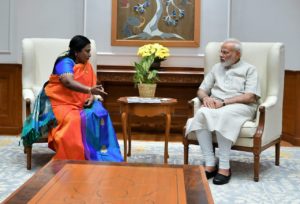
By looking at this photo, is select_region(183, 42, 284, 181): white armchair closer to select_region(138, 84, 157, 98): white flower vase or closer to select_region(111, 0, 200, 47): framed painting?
select_region(138, 84, 157, 98): white flower vase

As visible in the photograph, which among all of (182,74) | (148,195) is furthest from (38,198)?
(182,74)

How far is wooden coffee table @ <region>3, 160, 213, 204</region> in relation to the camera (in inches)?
75.2

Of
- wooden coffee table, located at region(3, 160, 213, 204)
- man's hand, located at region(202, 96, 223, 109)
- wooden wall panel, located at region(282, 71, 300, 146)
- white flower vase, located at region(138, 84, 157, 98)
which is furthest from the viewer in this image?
wooden wall panel, located at region(282, 71, 300, 146)

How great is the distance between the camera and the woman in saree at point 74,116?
374cm

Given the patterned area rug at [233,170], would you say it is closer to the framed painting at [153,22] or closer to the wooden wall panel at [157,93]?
the wooden wall panel at [157,93]

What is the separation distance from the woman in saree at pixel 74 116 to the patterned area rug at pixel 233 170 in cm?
37

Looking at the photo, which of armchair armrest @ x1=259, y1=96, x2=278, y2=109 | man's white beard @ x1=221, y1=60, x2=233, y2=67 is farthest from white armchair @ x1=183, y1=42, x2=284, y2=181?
man's white beard @ x1=221, y1=60, x2=233, y2=67

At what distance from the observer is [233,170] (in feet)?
13.5

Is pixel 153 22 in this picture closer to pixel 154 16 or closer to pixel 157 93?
pixel 154 16

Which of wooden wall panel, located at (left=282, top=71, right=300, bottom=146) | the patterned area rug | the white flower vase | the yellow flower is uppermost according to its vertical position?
the yellow flower

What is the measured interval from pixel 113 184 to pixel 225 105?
194 cm

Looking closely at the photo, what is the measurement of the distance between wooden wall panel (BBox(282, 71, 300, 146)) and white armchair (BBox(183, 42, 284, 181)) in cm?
127

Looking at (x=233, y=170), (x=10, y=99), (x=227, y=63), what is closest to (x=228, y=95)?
(x=227, y=63)

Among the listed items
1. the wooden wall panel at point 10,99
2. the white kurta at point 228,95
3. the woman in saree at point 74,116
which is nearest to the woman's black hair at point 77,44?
the woman in saree at point 74,116
